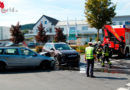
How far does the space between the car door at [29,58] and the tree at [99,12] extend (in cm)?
1600

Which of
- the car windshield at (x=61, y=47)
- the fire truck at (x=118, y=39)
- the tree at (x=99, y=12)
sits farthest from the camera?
the tree at (x=99, y=12)

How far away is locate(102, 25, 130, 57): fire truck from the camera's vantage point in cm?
1568

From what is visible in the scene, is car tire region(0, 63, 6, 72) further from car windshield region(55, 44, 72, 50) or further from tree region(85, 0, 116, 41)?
tree region(85, 0, 116, 41)

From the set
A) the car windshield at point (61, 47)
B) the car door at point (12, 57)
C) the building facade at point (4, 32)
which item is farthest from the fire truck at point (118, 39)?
the building facade at point (4, 32)

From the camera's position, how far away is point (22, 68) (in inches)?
435

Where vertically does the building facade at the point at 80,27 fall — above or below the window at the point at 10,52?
above

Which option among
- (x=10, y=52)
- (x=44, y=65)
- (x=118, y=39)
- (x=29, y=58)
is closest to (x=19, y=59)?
(x=29, y=58)

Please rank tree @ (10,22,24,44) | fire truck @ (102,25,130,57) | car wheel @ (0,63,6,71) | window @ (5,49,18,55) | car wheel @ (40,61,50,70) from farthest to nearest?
tree @ (10,22,24,44) → fire truck @ (102,25,130,57) → car wheel @ (40,61,50,70) → window @ (5,49,18,55) → car wheel @ (0,63,6,71)

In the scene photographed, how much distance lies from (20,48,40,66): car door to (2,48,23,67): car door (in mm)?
293

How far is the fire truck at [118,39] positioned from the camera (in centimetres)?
1568

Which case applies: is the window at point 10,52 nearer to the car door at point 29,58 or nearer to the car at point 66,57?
the car door at point 29,58

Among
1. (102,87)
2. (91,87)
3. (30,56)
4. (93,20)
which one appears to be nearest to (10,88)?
(91,87)

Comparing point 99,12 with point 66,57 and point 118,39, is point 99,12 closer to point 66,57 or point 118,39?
point 118,39

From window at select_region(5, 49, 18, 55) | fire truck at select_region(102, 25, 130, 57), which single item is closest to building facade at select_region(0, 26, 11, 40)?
fire truck at select_region(102, 25, 130, 57)
